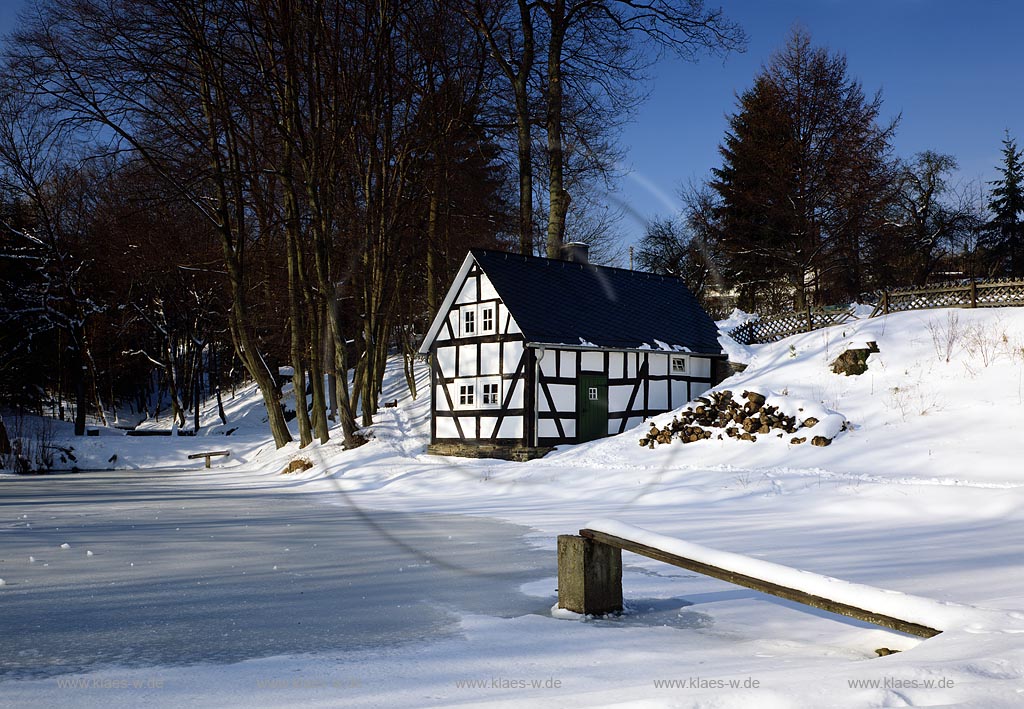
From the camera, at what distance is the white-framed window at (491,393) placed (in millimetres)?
24672

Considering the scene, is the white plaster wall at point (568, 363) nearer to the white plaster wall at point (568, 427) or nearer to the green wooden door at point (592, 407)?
the green wooden door at point (592, 407)

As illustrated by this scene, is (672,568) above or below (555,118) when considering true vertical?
below

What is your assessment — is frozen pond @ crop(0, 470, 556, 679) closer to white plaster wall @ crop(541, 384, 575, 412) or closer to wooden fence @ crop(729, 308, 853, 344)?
white plaster wall @ crop(541, 384, 575, 412)

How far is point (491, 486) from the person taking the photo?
60.7ft

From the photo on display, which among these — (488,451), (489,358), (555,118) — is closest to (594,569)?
(488,451)

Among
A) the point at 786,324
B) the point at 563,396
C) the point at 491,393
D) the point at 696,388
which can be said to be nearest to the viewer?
the point at 563,396

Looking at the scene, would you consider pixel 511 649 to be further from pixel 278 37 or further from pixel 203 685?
pixel 278 37

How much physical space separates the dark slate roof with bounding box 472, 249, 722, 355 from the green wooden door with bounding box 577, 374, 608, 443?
120 cm

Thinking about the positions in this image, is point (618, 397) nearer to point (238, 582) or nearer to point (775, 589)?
point (238, 582)

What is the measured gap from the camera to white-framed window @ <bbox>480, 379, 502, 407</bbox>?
80.9ft

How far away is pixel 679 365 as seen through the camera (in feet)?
89.9

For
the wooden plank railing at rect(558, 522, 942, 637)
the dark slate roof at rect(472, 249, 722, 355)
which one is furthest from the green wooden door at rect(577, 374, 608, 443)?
the wooden plank railing at rect(558, 522, 942, 637)

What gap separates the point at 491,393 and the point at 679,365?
670cm

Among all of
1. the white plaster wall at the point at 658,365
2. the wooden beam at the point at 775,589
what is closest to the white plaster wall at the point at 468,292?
the white plaster wall at the point at 658,365
